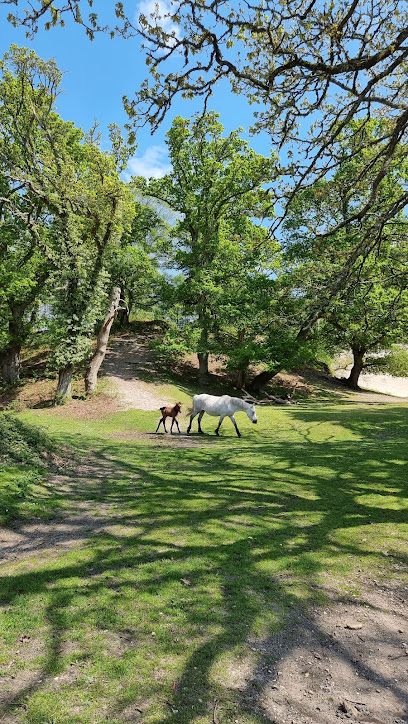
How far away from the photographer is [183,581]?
451cm

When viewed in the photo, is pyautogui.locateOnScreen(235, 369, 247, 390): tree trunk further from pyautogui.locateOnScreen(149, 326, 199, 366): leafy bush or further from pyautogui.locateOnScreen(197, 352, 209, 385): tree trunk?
pyautogui.locateOnScreen(149, 326, 199, 366): leafy bush

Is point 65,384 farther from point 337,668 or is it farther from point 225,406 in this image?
point 337,668

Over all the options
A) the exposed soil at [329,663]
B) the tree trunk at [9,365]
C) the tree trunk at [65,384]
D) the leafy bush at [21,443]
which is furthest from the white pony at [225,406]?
the tree trunk at [9,365]

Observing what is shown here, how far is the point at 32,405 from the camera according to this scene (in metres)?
24.7

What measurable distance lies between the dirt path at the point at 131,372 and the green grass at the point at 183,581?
50.6 ft

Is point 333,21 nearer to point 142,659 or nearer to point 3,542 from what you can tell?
point 142,659

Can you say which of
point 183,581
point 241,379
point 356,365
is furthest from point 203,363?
point 183,581

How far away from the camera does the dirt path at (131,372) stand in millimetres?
25516

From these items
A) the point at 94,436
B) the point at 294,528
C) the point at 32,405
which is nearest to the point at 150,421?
the point at 94,436

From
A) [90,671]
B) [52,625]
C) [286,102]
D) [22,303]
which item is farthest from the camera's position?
[22,303]

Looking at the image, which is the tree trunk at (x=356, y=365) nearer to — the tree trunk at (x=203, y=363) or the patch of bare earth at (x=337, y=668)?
the tree trunk at (x=203, y=363)

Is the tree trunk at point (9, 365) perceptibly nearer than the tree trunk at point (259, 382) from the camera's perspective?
Yes

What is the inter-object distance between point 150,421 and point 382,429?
454 inches

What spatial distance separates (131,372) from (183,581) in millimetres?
26778
